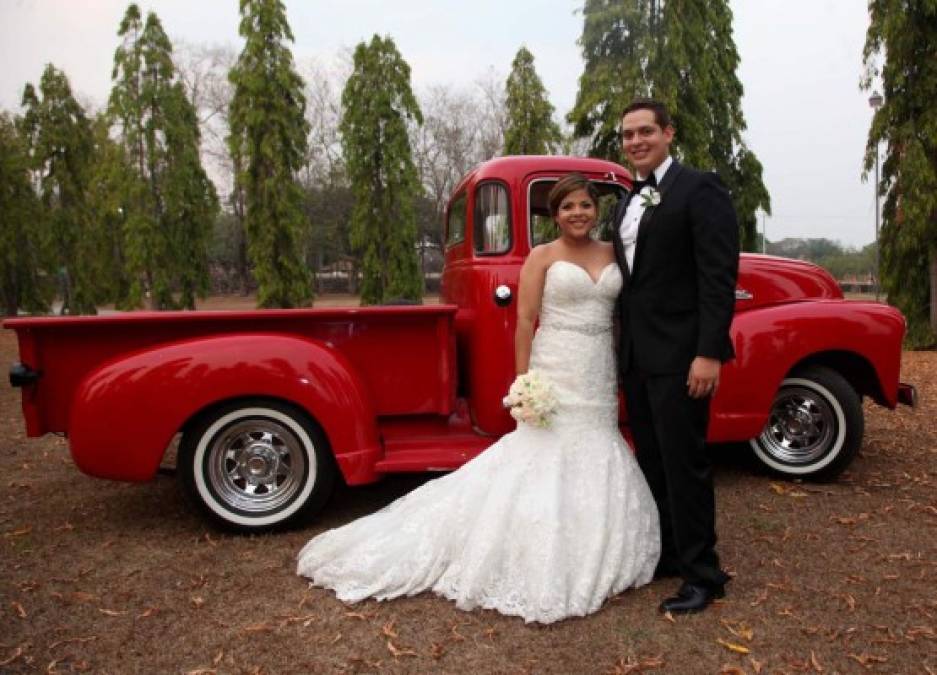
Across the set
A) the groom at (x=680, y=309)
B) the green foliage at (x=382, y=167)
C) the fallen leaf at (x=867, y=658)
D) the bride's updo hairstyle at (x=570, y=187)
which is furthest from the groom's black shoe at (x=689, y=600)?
the green foliage at (x=382, y=167)

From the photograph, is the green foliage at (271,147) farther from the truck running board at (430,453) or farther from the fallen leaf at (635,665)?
the fallen leaf at (635,665)

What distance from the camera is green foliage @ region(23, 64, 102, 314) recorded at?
19.1m

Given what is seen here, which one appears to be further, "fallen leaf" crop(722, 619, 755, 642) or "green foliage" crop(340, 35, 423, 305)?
"green foliage" crop(340, 35, 423, 305)

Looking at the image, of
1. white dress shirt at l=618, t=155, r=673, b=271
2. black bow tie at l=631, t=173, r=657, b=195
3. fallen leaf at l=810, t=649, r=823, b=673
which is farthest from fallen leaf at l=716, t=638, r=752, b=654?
black bow tie at l=631, t=173, r=657, b=195

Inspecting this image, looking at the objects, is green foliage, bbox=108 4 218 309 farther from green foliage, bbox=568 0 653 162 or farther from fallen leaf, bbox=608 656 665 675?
fallen leaf, bbox=608 656 665 675

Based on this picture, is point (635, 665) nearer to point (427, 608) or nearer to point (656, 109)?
point (427, 608)

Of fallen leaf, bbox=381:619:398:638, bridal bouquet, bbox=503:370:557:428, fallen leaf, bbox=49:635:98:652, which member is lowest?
fallen leaf, bbox=381:619:398:638

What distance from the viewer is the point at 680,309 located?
2723 millimetres

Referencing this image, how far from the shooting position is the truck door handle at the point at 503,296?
3.78 metres

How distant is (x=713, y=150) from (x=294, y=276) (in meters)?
11.5

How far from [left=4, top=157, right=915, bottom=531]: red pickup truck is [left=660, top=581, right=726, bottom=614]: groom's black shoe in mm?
1303

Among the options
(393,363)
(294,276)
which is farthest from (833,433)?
(294,276)

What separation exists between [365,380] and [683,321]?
5.92ft

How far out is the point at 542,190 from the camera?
160 inches
